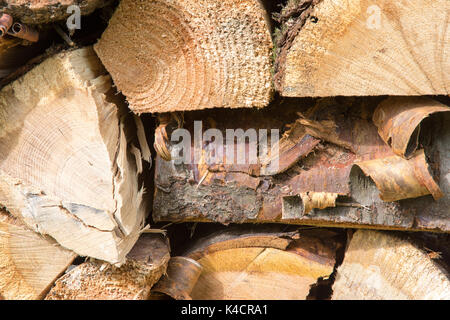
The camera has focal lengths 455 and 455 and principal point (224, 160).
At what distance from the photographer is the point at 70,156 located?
129 centimetres

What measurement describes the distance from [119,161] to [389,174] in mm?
752

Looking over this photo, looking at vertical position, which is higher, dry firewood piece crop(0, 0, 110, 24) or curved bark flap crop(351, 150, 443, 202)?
dry firewood piece crop(0, 0, 110, 24)

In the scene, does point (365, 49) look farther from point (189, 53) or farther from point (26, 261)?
point (26, 261)

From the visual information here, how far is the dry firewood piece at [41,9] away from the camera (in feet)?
3.67

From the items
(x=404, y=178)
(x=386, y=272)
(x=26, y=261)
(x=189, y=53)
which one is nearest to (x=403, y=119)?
(x=404, y=178)

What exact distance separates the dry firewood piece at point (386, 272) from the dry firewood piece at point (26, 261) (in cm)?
89

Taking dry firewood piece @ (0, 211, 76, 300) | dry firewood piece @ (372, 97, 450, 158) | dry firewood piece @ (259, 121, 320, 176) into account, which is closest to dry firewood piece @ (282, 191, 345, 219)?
dry firewood piece @ (259, 121, 320, 176)

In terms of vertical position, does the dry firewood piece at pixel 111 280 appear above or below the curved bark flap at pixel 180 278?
above

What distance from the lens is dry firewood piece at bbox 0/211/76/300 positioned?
1.43 metres

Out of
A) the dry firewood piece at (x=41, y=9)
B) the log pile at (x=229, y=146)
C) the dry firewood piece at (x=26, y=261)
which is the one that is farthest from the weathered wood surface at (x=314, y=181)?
the dry firewood piece at (x=41, y=9)

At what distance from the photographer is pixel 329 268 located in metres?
1.50

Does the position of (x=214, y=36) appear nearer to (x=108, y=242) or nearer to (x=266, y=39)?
(x=266, y=39)

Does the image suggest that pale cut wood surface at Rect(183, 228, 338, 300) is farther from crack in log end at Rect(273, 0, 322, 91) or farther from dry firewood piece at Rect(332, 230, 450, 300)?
crack in log end at Rect(273, 0, 322, 91)

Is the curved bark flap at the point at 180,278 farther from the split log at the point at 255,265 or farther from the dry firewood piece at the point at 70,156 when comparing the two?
the dry firewood piece at the point at 70,156
